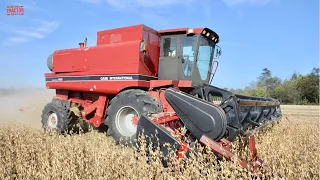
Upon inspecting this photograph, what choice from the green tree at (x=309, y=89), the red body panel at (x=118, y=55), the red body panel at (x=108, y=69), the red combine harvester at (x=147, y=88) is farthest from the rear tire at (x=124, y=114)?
the green tree at (x=309, y=89)

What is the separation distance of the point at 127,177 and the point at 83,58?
15.3ft

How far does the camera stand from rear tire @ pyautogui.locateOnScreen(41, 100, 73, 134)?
6.14 metres

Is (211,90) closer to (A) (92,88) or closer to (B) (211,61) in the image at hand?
(B) (211,61)

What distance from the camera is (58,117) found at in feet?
20.5

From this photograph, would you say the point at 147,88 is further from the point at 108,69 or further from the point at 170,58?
the point at 108,69

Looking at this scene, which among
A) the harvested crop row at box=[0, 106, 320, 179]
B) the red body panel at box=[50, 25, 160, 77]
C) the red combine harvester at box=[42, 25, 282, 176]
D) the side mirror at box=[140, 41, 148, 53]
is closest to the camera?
the harvested crop row at box=[0, 106, 320, 179]

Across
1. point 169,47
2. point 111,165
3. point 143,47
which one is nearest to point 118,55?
point 143,47

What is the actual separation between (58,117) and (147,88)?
2386 mm

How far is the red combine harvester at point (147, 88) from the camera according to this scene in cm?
323

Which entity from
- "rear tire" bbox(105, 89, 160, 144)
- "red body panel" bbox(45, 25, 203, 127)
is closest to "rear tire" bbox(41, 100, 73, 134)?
"red body panel" bbox(45, 25, 203, 127)

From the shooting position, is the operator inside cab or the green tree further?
the green tree

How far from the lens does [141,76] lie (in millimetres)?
5320

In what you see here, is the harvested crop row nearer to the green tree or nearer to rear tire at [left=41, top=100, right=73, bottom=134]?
rear tire at [left=41, top=100, right=73, bottom=134]

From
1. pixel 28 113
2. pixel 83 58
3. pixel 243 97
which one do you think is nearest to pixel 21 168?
pixel 243 97
